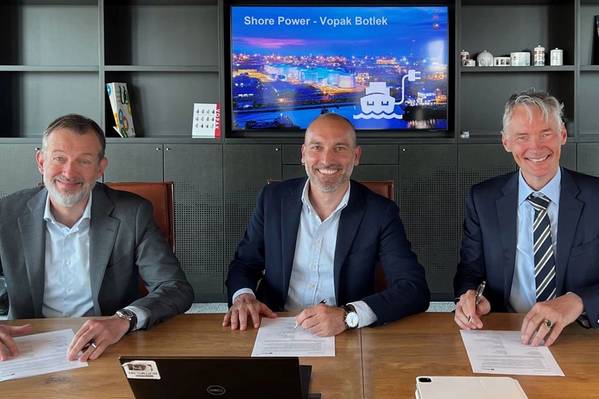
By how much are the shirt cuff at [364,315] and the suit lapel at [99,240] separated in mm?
824

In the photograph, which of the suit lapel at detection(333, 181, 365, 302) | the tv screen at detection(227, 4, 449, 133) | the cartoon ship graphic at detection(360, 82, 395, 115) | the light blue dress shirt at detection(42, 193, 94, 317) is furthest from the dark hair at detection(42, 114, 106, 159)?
the cartoon ship graphic at detection(360, 82, 395, 115)

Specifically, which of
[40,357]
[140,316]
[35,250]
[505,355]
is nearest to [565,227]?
[505,355]

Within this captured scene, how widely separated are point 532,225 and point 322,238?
2.26ft

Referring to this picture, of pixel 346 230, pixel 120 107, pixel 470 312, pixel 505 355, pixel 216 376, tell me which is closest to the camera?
pixel 216 376

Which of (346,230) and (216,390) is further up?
(346,230)

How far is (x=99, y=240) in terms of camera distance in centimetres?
202

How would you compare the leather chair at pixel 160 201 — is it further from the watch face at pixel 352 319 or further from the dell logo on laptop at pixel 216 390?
the dell logo on laptop at pixel 216 390

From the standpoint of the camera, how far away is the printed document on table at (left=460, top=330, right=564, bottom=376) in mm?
1398

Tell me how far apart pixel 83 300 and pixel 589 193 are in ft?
5.39

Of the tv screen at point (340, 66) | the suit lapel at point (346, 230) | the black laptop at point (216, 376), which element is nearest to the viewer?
the black laptop at point (216, 376)

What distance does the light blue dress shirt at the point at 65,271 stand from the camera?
6.70 ft

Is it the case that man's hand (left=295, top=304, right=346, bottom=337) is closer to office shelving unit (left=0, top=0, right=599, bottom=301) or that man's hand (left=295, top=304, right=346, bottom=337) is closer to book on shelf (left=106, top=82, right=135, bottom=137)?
office shelving unit (left=0, top=0, right=599, bottom=301)

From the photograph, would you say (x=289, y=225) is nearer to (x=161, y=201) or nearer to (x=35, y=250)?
(x=161, y=201)

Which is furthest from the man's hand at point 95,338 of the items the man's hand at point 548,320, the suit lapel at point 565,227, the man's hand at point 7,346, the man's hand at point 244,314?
the suit lapel at point 565,227
